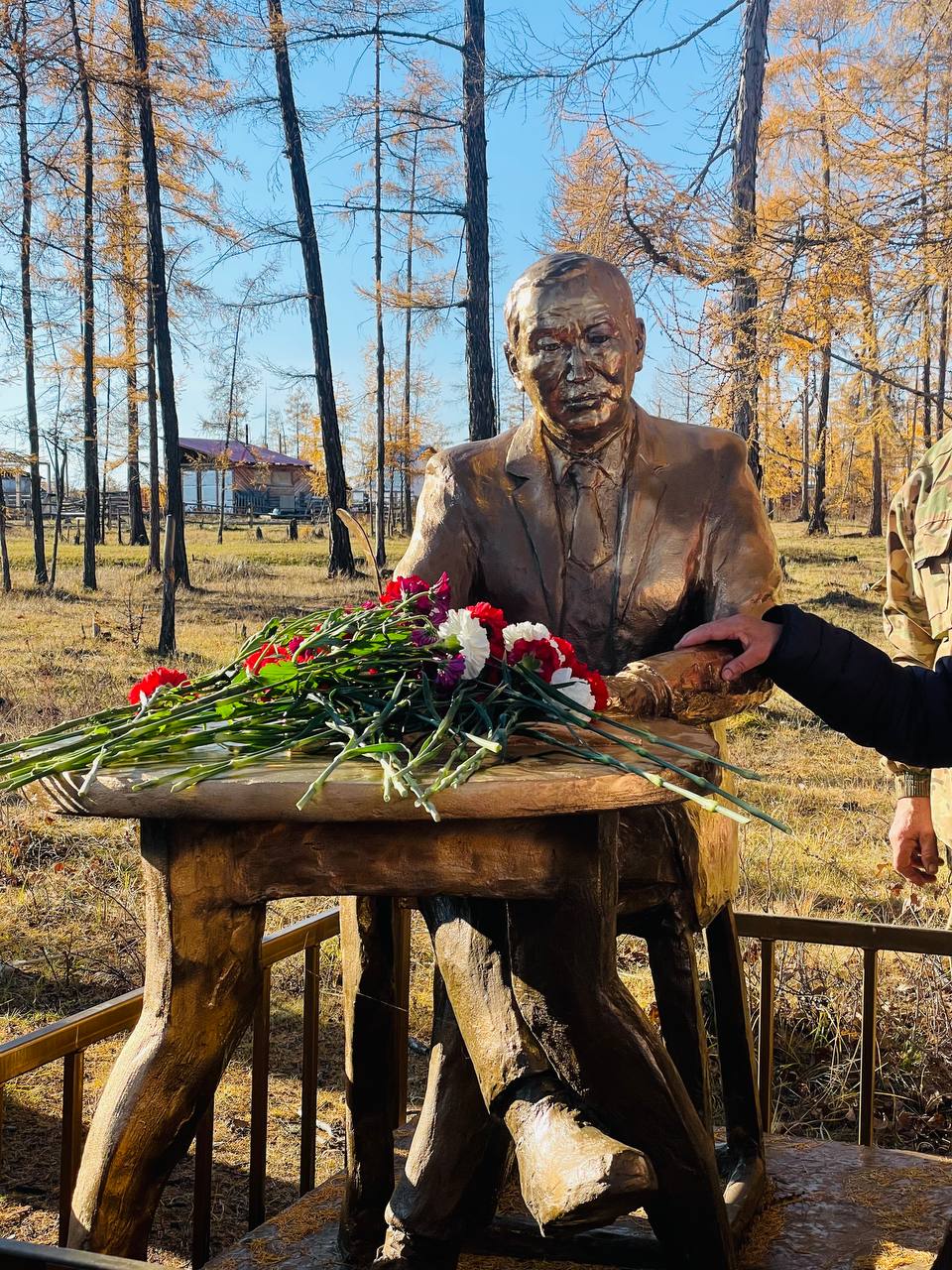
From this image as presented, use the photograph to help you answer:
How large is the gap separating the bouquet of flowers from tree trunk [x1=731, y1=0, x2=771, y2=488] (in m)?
5.56

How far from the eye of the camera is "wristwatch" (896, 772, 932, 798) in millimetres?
2732

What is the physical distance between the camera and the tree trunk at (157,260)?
8555mm

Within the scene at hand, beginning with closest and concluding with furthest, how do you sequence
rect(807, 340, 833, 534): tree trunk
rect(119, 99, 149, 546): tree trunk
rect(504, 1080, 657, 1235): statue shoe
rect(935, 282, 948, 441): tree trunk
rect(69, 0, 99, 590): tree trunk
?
rect(504, 1080, 657, 1235): statue shoe
rect(935, 282, 948, 441): tree trunk
rect(69, 0, 99, 590): tree trunk
rect(119, 99, 149, 546): tree trunk
rect(807, 340, 833, 534): tree trunk

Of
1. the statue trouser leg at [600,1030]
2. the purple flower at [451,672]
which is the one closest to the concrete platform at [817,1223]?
the statue trouser leg at [600,1030]

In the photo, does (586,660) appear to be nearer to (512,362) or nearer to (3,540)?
(512,362)

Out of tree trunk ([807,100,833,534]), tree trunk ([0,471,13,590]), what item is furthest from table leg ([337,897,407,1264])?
tree trunk ([0,471,13,590])

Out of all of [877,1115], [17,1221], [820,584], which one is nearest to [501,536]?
[17,1221]

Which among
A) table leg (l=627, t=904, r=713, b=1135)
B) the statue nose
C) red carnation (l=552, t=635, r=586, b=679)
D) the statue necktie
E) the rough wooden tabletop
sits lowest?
table leg (l=627, t=904, r=713, b=1135)

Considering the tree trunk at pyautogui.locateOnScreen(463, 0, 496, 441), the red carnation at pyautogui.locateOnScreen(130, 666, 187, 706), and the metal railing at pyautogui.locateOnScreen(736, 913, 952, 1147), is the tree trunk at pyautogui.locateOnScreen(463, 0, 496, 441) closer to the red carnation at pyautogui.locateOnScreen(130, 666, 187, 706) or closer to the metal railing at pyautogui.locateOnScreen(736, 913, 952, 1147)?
the metal railing at pyautogui.locateOnScreen(736, 913, 952, 1147)

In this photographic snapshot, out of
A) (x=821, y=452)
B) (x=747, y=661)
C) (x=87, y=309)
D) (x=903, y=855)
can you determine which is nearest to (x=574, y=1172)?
(x=747, y=661)

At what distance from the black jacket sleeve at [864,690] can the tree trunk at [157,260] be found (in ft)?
24.9

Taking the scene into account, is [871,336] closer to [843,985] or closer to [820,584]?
[843,985]

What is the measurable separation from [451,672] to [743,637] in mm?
560

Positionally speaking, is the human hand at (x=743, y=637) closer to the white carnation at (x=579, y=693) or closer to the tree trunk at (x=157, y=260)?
the white carnation at (x=579, y=693)
